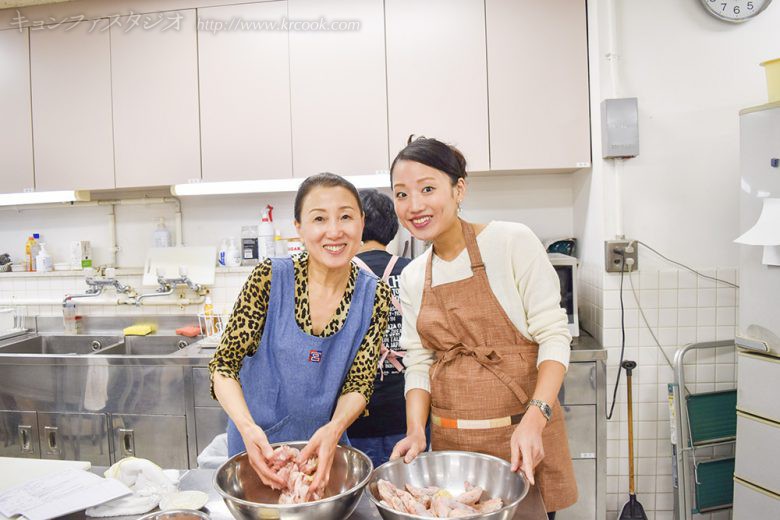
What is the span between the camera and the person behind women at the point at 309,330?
1.34 metres

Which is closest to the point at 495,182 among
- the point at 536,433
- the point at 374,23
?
the point at 374,23

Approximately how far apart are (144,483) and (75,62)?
2753 mm

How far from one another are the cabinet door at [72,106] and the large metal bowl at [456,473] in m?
2.62

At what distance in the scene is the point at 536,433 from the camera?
→ 123 centimetres

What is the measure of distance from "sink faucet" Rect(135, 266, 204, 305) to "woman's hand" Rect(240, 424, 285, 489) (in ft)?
7.19

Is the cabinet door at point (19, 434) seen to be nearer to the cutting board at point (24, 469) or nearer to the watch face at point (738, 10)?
the cutting board at point (24, 469)

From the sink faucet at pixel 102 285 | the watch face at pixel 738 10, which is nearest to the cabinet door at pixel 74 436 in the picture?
the sink faucet at pixel 102 285

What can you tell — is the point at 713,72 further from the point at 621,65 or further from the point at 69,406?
the point at 69,406

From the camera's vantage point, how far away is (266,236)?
3.11 m

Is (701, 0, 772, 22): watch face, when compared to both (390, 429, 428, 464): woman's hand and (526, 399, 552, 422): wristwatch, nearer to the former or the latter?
(526, 399, 552, 422): wristwatch

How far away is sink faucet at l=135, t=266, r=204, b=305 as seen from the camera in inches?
122

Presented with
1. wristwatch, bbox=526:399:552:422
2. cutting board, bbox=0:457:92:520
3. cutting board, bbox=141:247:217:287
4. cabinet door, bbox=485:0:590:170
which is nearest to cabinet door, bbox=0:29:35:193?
cutting board, bbox=141:247:217:287

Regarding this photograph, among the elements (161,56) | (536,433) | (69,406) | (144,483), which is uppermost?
(161,56)

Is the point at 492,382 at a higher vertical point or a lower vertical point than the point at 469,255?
lower
